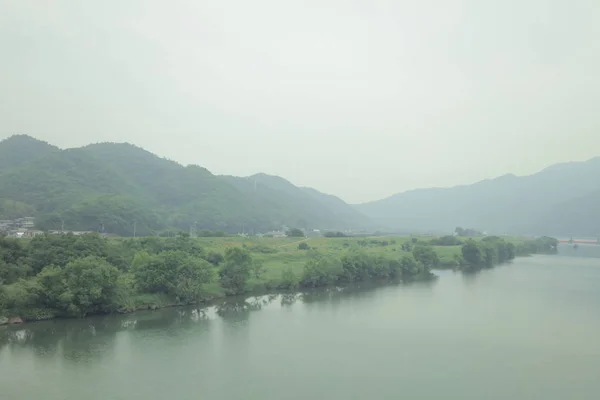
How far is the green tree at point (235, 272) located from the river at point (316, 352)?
126cm

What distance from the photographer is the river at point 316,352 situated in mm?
11359

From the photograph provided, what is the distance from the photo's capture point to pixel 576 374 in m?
12.8

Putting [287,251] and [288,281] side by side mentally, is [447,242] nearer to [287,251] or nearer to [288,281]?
[287,251]

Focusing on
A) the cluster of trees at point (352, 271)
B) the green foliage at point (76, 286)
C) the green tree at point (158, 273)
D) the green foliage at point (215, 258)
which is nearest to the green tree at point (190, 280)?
the green tree at point (158, 273)

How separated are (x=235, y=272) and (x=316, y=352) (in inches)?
395

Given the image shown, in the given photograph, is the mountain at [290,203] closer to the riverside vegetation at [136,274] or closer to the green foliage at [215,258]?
the riverside vegetation at [136,274]

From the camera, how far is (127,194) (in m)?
68.2

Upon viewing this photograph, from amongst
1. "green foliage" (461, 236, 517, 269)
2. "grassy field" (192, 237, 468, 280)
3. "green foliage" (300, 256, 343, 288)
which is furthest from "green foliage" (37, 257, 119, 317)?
"green foliage" (461, 236, 517, 269)

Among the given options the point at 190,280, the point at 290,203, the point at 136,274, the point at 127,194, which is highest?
the point at 290,203

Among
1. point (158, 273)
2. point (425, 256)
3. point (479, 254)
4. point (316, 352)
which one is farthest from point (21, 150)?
point (316, 352)

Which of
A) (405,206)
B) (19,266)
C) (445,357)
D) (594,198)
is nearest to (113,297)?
(19,266)

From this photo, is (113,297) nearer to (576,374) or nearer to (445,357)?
(445,357)

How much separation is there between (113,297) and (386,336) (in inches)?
445

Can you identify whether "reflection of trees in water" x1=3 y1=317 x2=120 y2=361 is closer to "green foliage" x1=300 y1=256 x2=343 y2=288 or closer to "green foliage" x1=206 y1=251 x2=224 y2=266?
"green foliage" x1=206 y1=251 x2=224 y2=266
